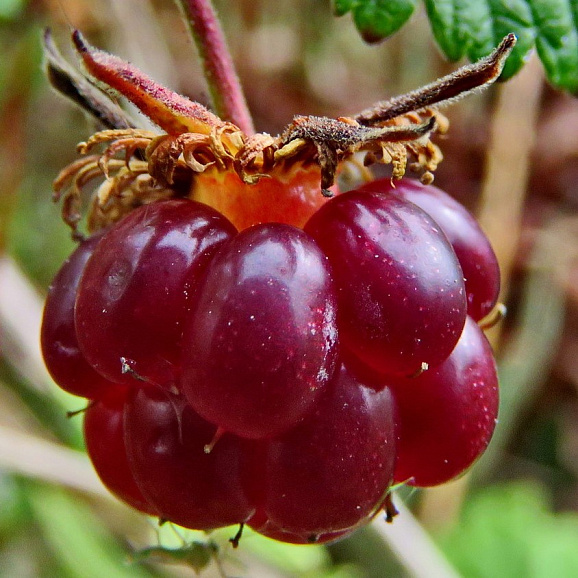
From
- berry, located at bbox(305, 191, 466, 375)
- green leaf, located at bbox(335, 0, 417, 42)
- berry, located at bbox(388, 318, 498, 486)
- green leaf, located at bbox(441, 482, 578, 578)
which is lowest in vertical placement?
green leaf, located at bbox(441, 482, 578, 578)

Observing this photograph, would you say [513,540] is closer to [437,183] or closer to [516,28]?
[437,183]

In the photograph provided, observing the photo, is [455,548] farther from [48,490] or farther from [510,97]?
[510,97]

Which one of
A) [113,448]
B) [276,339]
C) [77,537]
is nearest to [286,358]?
[276,339]

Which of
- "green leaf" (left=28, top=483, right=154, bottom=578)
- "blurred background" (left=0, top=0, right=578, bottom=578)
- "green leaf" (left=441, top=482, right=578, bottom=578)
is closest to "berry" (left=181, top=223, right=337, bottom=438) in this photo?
"blurred background" (left=0, top=0, right=578, bottom=578)

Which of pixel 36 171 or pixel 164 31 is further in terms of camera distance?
pixel 164 31

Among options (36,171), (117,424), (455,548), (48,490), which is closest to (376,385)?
(117,424)

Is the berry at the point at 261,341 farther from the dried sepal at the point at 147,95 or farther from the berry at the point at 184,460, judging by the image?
the dried sepal at the point at 147,95

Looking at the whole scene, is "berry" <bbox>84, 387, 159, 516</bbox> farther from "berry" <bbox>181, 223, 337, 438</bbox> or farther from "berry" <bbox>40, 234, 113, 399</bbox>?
"berry" <bbox>181, 223, 337, 438</bbox>

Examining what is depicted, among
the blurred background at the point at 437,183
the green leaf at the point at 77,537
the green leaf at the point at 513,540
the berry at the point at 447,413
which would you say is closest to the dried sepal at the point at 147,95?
the blurred background at the point at 437,183
